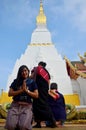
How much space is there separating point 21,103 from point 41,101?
4.55ft

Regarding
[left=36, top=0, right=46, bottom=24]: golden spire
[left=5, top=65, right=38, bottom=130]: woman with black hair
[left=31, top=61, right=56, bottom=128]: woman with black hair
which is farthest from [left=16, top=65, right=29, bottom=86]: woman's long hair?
[left=36, top=0, right=46, bottom=24]: golden spire

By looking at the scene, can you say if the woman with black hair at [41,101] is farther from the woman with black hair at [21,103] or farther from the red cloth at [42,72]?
the woman with black hair at [21,103]

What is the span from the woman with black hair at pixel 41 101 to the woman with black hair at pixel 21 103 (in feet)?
4.19

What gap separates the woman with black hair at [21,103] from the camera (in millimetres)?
5946

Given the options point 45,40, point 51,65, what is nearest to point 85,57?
point 51,65

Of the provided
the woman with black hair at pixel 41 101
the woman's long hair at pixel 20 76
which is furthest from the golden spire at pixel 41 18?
the woman's long hair at pixel 20 76

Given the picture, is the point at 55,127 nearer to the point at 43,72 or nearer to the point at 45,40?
the point at 43,72

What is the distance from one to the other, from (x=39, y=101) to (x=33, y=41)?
27790mm

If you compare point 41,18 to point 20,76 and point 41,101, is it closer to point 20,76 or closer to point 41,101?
point 41,101

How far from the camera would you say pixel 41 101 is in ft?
24.5

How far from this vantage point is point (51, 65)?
3272cm

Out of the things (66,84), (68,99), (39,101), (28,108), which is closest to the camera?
(28,108)

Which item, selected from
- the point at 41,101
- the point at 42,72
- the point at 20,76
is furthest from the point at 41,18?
the point at 20,76

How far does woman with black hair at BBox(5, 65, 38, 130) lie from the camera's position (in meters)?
5.95
